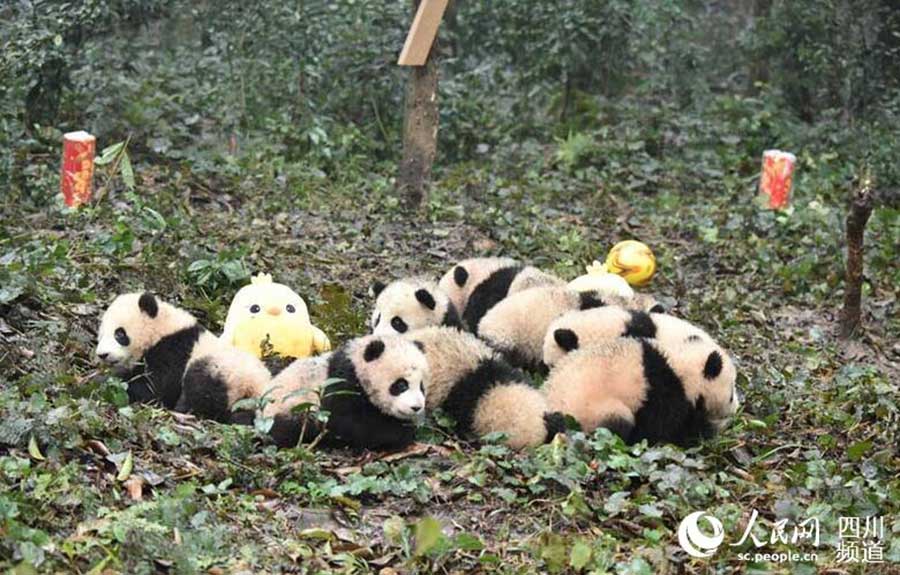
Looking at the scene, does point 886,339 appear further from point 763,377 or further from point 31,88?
point 31,88

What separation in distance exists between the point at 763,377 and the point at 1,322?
4029 millimetres

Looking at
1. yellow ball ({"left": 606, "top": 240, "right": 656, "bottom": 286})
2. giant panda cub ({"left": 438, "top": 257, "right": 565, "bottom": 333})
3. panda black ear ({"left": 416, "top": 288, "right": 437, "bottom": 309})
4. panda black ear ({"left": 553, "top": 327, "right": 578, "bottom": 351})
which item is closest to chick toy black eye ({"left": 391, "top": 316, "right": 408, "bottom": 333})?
panda black ear ({"left": 416, "top": 288, "right": 437, "bottom": 309})

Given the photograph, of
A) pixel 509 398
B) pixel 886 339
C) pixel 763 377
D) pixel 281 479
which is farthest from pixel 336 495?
pixel 886 339

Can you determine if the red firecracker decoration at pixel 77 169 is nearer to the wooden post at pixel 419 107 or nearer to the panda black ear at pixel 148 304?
the wooden post at pixel 419 107

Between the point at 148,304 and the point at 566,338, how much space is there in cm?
201

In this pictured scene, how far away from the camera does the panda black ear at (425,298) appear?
682cm

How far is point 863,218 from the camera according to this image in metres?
7.70

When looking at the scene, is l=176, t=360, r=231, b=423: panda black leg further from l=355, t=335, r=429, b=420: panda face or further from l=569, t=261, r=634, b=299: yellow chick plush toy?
l=569, t=261, r=634, b=299: yellow chick plush toy

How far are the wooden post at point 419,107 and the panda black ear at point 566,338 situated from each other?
3.35m

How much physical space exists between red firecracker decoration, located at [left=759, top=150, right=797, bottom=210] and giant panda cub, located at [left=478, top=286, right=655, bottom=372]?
4.25 m

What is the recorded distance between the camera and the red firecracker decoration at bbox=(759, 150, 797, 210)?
1077 centimetres

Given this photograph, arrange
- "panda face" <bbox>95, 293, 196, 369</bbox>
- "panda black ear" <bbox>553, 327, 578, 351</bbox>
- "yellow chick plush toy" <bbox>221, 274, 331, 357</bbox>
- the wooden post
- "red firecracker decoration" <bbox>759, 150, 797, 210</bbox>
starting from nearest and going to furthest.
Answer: "panda face" <bbox>95, 293, 196, 369</bbox> < "panda black ear" <bbox>553, 327, 578, 351</bbox> < "yellow chick plush toy" <bbox>221, 274, 331, 357</bbox> < the wooden post < "red firecracker decoration" <bbox>759, 150, 797, 210</bbox>

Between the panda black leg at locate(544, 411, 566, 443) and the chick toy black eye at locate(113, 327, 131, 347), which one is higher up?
the chick toy black eye at locate(113, 327, 131, 347)

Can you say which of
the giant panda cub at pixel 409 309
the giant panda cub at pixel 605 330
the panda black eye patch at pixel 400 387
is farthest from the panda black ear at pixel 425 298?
the panda black eye patch at pixel 400 387
